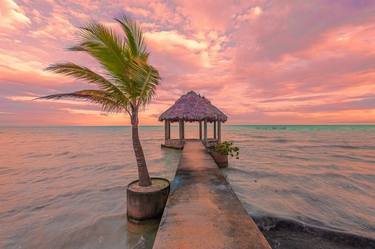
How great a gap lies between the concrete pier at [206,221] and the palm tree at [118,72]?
137cm

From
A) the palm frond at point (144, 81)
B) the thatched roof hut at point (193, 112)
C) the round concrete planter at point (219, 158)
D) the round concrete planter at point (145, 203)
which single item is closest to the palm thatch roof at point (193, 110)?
the thatched roof hut at point (193, 112)

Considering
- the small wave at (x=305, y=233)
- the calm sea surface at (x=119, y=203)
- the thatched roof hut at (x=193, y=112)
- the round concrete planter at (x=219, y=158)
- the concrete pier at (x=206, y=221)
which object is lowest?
the calm sea surface at (x=119, y=203)

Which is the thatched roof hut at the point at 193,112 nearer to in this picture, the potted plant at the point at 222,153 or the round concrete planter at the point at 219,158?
the potted plant at the point at 222,153

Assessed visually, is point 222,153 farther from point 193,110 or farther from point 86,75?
point 86,75

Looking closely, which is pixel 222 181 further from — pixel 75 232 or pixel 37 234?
pixel 37 234

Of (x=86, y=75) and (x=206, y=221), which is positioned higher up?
(x=86, y=75)

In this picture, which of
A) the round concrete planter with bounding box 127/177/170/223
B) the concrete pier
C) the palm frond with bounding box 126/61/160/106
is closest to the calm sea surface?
the round concrete planter with bounding box 127/177/170/223

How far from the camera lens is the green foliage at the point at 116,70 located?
4.04 metres

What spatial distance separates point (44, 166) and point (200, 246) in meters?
15.3

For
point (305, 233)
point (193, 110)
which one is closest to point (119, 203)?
point (305, 233)

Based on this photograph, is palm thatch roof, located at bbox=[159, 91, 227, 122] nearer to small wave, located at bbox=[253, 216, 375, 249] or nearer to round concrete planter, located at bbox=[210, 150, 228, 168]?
round concrete planter, located at bbox=[210, 150, 228, 168]

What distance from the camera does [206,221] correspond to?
3.31 metres

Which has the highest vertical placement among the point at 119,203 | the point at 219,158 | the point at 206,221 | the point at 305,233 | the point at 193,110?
the point at 193,110

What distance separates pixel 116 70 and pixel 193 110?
34.3ft
